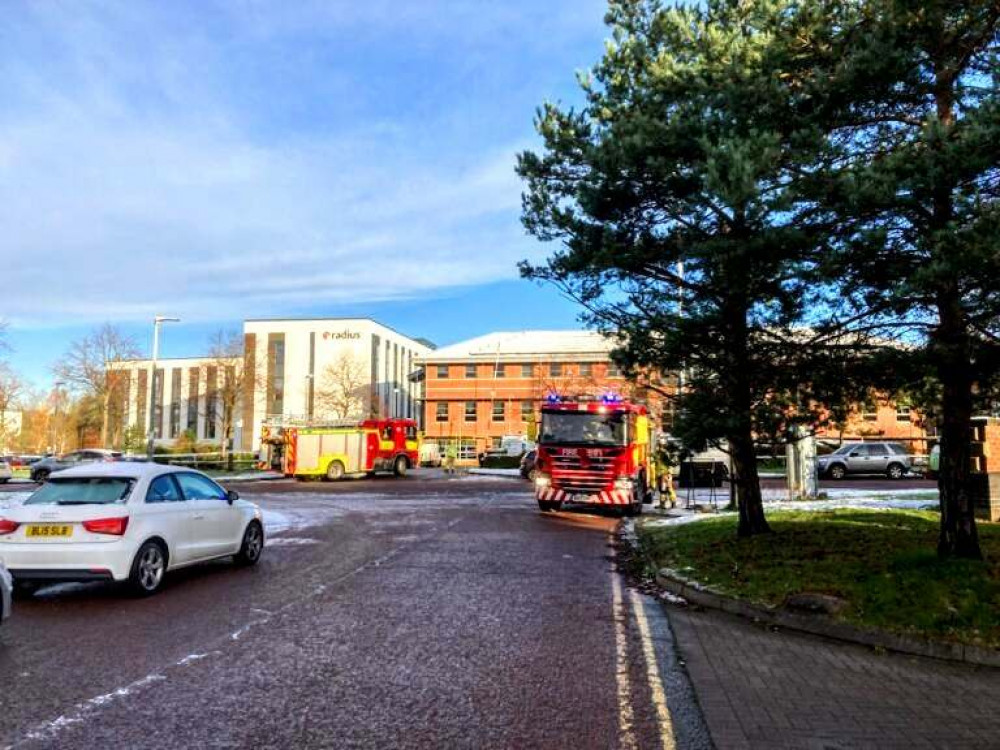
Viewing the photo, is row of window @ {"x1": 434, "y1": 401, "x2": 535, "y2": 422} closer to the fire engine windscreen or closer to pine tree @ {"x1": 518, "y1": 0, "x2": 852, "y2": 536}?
the fire engine windscreen

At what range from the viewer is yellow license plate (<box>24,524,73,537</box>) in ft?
28.5

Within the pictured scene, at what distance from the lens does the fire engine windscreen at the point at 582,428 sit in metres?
19.5

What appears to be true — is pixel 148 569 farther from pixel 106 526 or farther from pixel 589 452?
pixel 589 452

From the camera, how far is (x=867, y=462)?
116 ft

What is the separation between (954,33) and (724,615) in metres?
6.81

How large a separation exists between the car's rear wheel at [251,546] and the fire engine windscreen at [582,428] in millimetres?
9206

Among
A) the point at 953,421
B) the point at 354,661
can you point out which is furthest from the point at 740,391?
the point at 354,661

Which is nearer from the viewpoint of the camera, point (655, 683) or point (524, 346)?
point (655, 683)

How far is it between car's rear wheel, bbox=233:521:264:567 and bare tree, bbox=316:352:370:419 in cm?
6731

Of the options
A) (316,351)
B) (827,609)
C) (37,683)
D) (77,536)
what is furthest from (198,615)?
(316,351)

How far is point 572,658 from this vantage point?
6508mm

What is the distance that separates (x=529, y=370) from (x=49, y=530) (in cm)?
6379

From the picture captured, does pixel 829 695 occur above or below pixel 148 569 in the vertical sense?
below

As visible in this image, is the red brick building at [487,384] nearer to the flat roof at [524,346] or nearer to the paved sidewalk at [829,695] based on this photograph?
the flat roof at [524,346]
